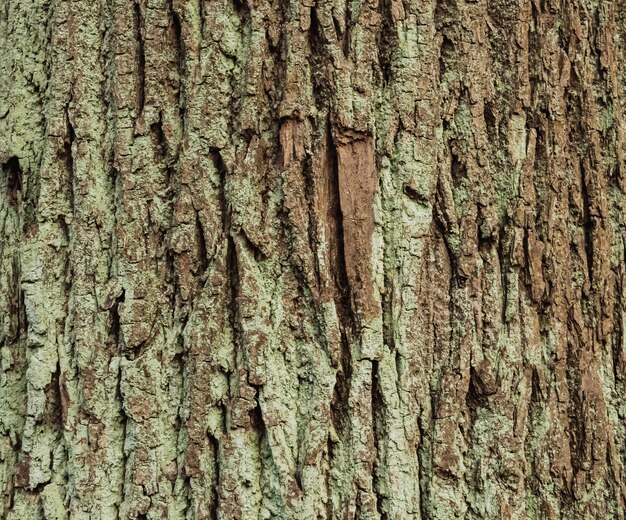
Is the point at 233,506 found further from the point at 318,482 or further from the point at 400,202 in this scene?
the point at 400,202

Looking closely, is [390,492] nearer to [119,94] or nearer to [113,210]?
[113,210]

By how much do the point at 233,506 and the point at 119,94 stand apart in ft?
3.23

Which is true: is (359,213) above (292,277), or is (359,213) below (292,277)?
above

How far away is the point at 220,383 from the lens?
1749 mm

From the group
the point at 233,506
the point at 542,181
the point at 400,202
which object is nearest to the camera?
the point at 233,506

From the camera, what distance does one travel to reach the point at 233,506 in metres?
1.71

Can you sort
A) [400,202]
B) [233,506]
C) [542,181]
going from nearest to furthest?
[233,506], [400,202], [542,181]

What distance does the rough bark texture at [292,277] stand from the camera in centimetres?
175

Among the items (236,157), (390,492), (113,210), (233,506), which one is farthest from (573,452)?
(113,210)

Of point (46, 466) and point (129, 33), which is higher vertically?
point (129, 33)

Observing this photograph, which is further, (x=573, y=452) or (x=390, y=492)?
(x=573, y=452)

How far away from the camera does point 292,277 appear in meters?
1.78

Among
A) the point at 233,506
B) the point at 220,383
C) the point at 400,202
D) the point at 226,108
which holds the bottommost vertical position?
the point at 233,506

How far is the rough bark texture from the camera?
1.75m
